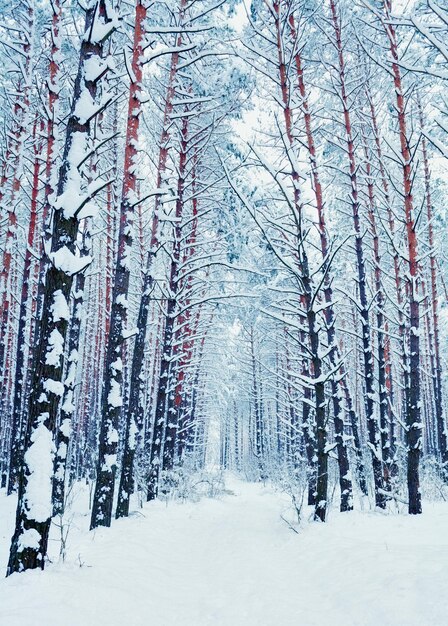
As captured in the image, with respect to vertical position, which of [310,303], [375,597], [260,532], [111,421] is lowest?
[260,532]

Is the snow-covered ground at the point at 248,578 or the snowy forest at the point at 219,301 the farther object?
the snowy forest at the point at 219,301

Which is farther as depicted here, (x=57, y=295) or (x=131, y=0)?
(x=131, y=0)

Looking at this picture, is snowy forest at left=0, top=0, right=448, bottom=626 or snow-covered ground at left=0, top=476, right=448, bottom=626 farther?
snowy forest at left=0, top=0, right=448, bottom=626

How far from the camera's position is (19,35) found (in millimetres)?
12266

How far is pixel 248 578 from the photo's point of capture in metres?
4.68

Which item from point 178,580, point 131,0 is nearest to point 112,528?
point 178,580

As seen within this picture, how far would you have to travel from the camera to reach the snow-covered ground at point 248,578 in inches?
122

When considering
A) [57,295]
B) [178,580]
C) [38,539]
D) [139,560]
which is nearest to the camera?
[38,539]

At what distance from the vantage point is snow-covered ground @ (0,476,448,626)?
3.09m

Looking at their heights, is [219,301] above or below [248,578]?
above

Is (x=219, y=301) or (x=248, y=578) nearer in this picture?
(x=248, y=578)

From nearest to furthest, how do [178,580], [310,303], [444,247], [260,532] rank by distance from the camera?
[178,580] → [310,303] → [260,532] → [444,247]

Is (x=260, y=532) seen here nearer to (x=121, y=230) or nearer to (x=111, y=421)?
(x=111, y=421)

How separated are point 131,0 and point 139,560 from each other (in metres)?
9.51
